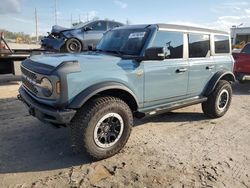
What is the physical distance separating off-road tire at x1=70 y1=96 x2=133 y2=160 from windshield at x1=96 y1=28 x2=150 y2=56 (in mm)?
1039

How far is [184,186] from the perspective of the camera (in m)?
3.59

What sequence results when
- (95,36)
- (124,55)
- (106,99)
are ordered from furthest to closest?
(95,36), (124,55), (106,99)

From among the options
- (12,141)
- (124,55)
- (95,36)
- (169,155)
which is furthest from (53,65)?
(95,36)

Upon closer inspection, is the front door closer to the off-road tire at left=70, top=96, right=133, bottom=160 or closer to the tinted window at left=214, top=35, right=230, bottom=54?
the off-road tire at left=70, top=96, right=133, bottom=160

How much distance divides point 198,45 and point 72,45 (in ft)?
22.7

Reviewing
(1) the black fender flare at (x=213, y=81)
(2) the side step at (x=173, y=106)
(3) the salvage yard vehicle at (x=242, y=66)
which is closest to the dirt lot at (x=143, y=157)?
(2) the side step at (x=173, y=106)

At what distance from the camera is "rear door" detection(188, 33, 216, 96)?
5.57 m

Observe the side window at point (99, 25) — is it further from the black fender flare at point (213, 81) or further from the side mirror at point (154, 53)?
the side mirror at point (154, 53)

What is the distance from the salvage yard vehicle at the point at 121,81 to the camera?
3.87 meters

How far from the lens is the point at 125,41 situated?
16.8ft

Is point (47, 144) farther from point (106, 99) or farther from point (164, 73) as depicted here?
point (164, 73)

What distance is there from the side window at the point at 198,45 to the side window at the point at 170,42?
304 mm

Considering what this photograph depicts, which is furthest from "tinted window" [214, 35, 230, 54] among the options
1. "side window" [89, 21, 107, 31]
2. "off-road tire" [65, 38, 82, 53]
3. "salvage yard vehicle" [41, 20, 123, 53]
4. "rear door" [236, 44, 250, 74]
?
"side window" [89, 21, 107, 31]

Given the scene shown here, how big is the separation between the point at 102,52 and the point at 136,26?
763mm
